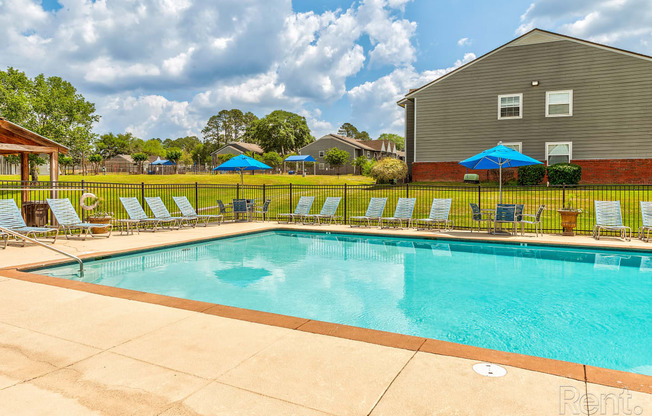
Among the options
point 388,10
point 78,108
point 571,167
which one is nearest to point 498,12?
point 388,10

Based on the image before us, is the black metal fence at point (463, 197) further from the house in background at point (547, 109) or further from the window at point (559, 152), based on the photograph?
the house in background at point (547, 109)

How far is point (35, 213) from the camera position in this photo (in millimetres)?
11195

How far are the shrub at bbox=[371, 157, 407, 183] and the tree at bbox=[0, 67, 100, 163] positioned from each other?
104 feet

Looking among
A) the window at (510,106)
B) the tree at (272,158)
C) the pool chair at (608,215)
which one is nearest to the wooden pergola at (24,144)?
the pool chair at (608,215)

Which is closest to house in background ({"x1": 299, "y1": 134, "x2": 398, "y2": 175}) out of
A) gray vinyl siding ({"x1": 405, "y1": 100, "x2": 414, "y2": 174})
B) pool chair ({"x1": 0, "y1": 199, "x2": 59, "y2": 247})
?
gray vinyl siding ({"x1": 405, "y1": 100, "x2": 414, "y2": 174})

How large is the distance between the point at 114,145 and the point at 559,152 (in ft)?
235

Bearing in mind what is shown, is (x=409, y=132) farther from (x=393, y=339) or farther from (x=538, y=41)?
(x=393, y=339)

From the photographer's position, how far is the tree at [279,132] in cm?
5953

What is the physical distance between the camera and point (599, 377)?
9.45 feet

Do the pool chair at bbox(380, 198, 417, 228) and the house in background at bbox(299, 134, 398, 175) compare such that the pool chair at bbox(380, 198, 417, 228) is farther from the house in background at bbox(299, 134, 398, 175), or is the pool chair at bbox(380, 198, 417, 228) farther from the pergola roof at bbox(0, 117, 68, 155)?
the house in background at bbox(299, 134, 398, 175)

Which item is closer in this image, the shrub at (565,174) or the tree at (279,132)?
the shrub at (565,174)

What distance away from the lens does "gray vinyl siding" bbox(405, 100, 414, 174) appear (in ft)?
79.3

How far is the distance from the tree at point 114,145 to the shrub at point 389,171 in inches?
2427

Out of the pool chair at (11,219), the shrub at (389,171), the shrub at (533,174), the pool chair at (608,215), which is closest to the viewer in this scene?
the pool chair at (11,219)
